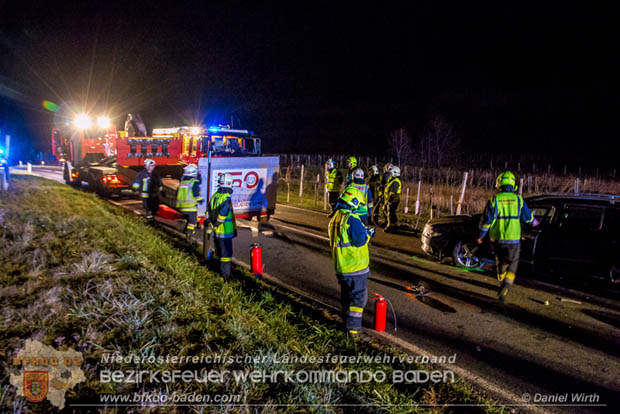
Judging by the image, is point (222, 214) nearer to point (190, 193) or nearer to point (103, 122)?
point (190, 193)

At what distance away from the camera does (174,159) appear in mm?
14508

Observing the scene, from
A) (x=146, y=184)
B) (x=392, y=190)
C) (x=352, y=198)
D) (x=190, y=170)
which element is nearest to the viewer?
(x=352, y=198)

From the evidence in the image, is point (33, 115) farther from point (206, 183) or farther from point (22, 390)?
point (22, 390)

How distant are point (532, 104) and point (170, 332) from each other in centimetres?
8742

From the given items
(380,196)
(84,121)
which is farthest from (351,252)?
(84,121)

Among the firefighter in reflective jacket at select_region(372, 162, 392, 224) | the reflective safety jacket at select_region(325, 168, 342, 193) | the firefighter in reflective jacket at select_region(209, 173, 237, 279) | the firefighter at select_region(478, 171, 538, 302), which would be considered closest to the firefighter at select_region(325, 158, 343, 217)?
the reflective safety jacket at select_region(325, 168, 342, 193)

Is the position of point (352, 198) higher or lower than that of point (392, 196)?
higher

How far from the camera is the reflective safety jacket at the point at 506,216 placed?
6.00 meters

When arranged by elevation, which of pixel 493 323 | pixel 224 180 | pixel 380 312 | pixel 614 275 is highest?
pixel 224 180

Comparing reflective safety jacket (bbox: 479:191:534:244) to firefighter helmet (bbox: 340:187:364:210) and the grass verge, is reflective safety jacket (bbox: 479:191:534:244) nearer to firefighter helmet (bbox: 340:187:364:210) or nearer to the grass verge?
firefighter helmet (bbox: 340:187:364:210)

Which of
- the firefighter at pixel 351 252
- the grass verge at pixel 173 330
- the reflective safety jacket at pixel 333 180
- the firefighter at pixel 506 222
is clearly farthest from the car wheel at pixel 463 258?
the reflective safety jacket at pixel 333 180

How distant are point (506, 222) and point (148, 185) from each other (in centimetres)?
851

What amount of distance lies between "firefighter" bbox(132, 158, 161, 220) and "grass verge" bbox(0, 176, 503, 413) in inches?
156

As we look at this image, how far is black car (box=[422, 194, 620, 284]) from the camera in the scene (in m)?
6.29
